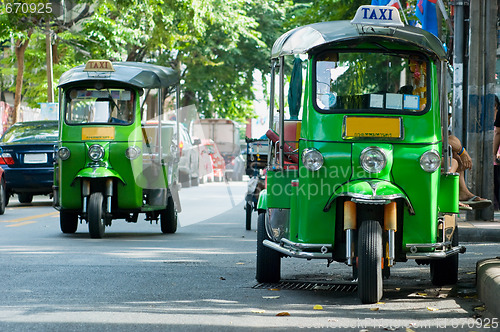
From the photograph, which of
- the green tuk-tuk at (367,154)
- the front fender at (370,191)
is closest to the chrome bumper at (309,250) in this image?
the green tuk-tuk at (367,154)

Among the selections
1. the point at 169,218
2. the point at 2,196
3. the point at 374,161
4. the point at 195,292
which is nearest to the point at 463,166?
the point at 169,218

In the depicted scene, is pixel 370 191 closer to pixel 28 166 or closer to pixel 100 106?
pixel 100 106

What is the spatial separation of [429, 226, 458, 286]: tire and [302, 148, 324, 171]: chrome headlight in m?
1.53

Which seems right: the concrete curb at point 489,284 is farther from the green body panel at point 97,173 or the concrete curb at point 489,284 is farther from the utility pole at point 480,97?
the utility pole at point 480,97

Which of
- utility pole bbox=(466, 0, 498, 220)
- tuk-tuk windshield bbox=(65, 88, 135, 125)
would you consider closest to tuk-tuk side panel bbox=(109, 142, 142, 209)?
tuk-tuk windshield bbox=(65, 88, 135, 125)

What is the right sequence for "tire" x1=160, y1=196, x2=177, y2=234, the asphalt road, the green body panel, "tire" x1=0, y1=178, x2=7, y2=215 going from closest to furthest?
1. the asphalt road
2. the green body panel
3. "tire" x1=160, y1=196, x2=177, y2=234
4. "tire" x1=0, y1=178, x2=7, y2=215

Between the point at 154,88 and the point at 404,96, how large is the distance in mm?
6727

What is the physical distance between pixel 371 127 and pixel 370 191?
2.15ft

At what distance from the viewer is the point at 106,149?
43.3ft

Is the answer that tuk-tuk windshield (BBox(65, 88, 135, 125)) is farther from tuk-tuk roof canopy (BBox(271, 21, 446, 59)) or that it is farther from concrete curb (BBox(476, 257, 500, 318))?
concrete curb (BBox(476, 257, 500, 318))

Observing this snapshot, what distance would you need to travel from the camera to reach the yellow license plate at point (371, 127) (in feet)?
25.0

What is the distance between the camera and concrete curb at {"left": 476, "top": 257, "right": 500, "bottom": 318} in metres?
6.63

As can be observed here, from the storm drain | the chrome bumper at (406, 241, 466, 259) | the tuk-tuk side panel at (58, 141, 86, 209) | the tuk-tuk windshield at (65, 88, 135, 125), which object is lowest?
the storm drain

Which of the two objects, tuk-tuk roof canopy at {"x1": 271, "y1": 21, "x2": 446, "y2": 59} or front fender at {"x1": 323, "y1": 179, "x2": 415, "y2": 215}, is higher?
tuk-tuk roof canopy at {"x1": 271, "y1": 21, "x2": 446, "y2": 59}
